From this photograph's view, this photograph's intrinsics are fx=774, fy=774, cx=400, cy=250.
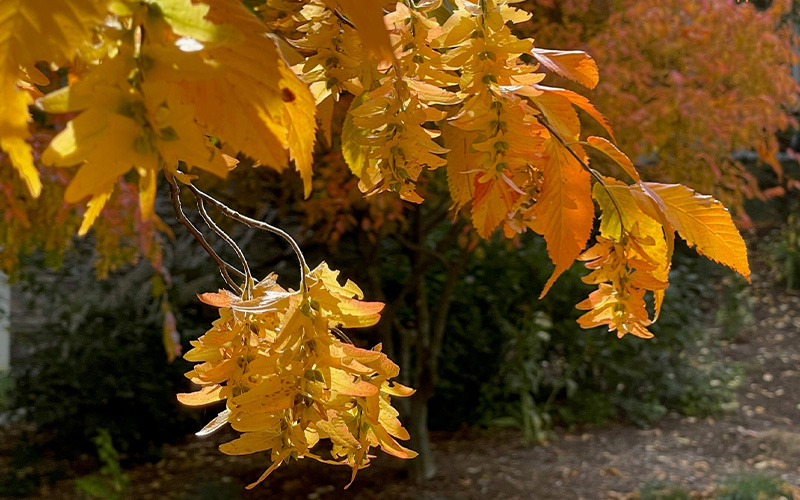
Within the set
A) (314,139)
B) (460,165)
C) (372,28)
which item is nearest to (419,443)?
(460,165)

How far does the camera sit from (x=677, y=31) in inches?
107

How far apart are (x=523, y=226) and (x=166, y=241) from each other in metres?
3.58

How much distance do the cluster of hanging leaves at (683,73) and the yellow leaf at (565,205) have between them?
6.66 feet

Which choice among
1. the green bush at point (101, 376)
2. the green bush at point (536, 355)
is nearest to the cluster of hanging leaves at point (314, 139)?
the green bush at point (101, 376)

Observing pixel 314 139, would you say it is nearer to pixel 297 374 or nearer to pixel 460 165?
pixel 297 374

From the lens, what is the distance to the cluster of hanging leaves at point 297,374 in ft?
1.48

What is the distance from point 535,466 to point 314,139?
310 cm

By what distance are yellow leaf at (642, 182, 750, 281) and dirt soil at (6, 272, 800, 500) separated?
2.49 m

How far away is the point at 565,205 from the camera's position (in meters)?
0.58

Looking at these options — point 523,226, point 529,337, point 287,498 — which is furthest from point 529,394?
point 523,226

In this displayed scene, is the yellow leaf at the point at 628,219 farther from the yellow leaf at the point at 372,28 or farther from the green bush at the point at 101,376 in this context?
the green bush at the point at 101,376

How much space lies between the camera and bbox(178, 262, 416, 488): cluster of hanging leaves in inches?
17.8

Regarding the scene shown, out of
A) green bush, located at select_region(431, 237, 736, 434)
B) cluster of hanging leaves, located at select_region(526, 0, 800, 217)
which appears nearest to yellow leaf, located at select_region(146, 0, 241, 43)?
cluster of hanging leaves, located at select_region(526, 0, 800, 217)

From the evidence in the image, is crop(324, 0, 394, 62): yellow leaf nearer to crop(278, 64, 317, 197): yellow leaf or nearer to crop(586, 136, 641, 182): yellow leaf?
crop(278, 64, 317, 197): yellow leaf
